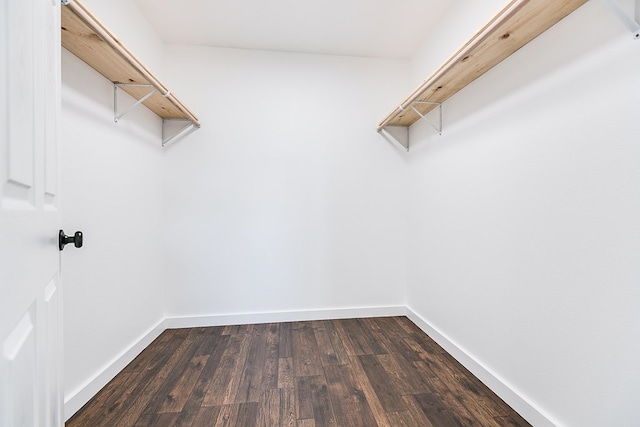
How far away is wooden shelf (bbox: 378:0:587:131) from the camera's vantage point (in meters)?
1.11

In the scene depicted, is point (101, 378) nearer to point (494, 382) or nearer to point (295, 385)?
point (295, 385)

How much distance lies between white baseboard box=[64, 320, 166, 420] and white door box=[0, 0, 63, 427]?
2.45ft

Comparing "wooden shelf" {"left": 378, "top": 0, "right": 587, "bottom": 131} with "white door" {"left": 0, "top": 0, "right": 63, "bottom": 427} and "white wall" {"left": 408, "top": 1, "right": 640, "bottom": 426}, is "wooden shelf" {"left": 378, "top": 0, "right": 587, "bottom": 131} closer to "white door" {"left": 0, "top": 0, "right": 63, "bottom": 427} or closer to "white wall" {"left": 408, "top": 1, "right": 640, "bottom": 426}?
"white wall" {"left": 408, "top": 1, "right": 640, "bottom": 426}

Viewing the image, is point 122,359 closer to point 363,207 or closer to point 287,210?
point 287,210

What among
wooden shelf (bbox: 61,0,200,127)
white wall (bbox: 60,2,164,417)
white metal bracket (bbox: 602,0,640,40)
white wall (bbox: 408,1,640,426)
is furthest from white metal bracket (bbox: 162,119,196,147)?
white metal bracket (bbox: 602,0,640,40)

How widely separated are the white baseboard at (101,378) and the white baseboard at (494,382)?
217 centimetres

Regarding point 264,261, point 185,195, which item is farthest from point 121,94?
point 264,261

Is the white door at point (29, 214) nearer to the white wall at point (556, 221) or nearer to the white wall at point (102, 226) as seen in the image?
the white wall at point (102, 226)

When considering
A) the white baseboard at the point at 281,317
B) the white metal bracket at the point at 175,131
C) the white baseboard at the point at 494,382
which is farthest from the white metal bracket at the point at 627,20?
the white metal bracket at the point at 175,131

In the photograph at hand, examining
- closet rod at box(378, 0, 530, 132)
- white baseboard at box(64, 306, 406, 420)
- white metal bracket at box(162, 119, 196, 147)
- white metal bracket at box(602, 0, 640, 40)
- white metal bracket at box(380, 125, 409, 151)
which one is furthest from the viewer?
white metal bracket at box(380, 125, 409, 151)

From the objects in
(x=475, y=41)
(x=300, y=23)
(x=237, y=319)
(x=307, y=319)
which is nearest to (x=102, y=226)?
(x=237, y=319)

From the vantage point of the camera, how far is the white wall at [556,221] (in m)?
0.99

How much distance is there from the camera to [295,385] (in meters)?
1.63

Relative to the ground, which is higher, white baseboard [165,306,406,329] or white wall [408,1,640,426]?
white wall [408,1,640,426]
